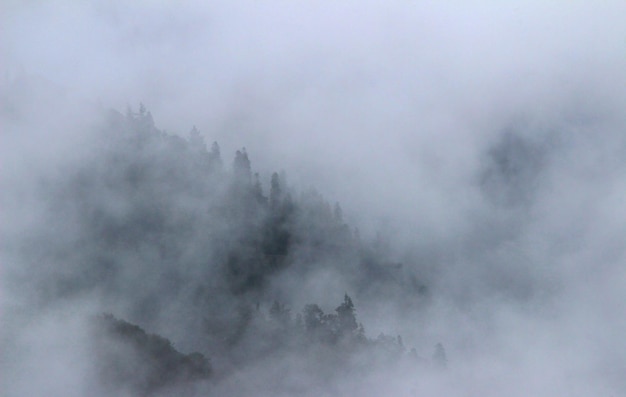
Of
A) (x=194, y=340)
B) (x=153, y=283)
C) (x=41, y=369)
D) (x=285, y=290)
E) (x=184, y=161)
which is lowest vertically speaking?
(x=41, y=369)

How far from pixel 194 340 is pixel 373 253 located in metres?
49.8

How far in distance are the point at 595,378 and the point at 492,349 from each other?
22643 mm

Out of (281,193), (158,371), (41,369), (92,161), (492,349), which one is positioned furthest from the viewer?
(492,349)

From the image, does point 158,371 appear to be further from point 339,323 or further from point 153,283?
point 339,323

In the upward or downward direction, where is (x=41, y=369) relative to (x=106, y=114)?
downward

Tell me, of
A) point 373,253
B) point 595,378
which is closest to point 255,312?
point 373,253

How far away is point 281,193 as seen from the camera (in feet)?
313

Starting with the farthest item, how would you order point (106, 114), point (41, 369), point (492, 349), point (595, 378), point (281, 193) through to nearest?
point (595, 378) < point (492, 349) < point (281, 193) < point (106, 114) < point (41, 369)

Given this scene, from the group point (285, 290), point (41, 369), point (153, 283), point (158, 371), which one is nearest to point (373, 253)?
point (285, 290)

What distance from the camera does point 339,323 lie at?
7775 centimetres

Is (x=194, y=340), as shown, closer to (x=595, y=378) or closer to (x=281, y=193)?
(x=281, y=193)

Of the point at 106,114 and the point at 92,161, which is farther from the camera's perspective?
the point at 106,114

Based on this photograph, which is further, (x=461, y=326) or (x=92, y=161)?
(x=461, y=326)

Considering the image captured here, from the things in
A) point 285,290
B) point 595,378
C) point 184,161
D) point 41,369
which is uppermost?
point 595,378
